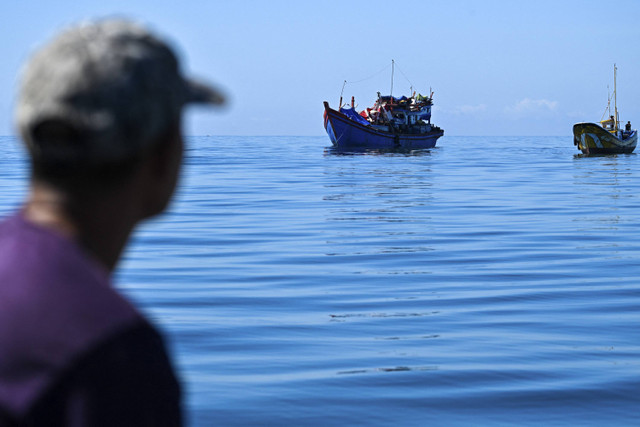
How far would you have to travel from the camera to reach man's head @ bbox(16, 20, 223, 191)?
4.53ft

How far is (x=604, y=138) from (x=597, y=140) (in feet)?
1.58

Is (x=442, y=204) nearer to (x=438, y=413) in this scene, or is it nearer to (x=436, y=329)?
(x=436, y=329)

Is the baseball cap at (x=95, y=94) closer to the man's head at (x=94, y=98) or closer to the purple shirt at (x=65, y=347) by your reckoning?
the man's head at (x=94, y=98)

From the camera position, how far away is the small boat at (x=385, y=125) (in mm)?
71625

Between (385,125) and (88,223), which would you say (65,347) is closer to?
(88,223)

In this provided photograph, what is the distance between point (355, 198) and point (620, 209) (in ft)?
25.5

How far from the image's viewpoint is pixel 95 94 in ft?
4.53

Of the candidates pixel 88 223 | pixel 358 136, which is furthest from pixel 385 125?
pixel 88 223

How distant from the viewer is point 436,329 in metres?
8.09

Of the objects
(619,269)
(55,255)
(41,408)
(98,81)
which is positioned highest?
(98,81)

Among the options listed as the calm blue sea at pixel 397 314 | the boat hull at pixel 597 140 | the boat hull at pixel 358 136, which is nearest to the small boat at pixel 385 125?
the boat hull at pixel 358 136

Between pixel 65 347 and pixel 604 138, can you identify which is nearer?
pixel 65 347

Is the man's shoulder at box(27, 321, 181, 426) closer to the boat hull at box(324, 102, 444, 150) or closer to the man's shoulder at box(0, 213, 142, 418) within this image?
the man's shoulder at box(0, 213, 142, 418)

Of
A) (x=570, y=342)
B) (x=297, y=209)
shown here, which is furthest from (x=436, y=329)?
(x=297, y=209)
